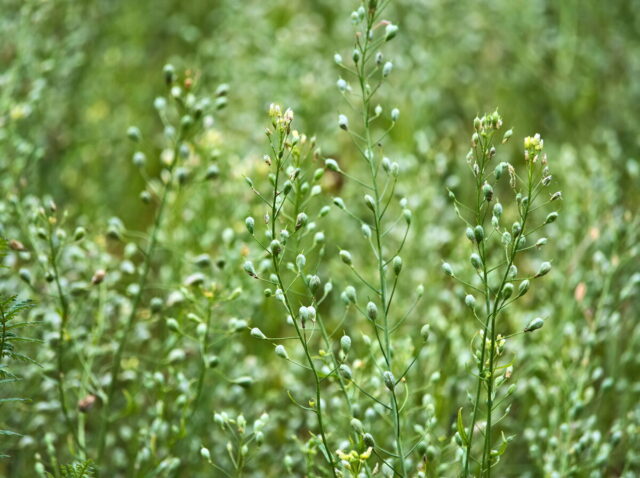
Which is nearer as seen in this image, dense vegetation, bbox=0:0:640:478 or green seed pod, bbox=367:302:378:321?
green seed pod, bbox=367:302:378:321

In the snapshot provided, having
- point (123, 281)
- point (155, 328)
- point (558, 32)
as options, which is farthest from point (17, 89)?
point (558, 32)

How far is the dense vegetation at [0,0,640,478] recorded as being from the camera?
1741mm

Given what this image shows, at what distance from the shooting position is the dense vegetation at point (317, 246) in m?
1.74

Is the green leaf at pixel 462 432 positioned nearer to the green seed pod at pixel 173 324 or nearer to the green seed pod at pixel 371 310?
the green seed pod at pixel 371 310

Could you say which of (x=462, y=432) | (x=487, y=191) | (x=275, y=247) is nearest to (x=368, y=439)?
(x=462, y=432)

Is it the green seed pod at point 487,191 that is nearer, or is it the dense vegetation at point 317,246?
the green seed pod at point 487,191

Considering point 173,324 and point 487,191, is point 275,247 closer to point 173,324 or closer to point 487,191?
point 487,191

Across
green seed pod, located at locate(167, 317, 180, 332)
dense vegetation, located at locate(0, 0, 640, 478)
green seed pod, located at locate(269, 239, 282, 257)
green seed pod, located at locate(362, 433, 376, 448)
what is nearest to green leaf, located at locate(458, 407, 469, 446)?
dense vegetation, located at locate(0, 0, 640, 478)

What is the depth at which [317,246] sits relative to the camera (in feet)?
10.5

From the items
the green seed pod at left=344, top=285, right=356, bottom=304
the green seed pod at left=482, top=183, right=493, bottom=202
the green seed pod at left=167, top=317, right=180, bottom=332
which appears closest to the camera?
the green seed pod at left=482, top=183, right=493, bottom=202

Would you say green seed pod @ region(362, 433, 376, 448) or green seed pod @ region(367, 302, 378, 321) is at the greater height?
green seed pod @ region(367, 302, 378, 321)

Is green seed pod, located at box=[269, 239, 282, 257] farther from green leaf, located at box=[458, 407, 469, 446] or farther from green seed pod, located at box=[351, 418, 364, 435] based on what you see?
green leaf, located at box=[458, 407, 469, 446]

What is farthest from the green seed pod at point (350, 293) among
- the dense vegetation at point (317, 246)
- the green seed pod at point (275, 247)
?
the green seed pod at point (275, 247)

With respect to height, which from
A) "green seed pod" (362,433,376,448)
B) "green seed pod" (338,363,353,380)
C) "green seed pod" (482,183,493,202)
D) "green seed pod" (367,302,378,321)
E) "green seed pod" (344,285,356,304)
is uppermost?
"green seed pod" (482,183,493,202)
